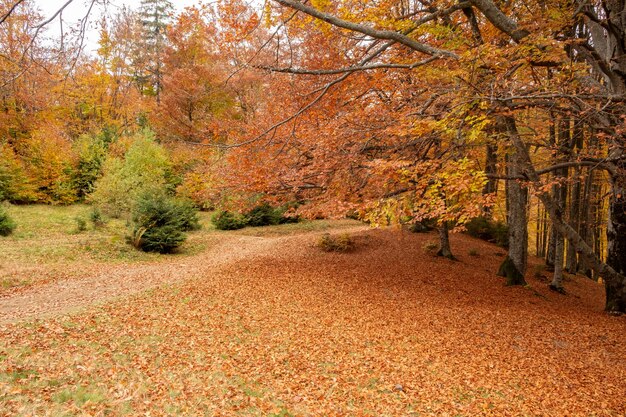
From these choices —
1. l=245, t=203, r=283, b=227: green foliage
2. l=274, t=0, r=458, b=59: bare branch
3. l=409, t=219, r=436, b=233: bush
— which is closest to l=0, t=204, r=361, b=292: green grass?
l=245, t=203, r=283, b=227: green foliage

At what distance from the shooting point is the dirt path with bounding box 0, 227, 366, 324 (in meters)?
5.98

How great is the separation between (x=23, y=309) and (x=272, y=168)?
5379 mm

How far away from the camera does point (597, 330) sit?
6527 millimetres

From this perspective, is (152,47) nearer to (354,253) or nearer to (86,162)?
(86,162)

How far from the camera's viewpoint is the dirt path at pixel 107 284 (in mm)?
5977

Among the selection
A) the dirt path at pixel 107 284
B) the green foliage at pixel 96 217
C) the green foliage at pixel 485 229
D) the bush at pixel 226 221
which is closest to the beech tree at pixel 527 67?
Result: the dirt path at pixel 107 284

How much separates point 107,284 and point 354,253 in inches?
288

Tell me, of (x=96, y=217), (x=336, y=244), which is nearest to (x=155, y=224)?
(x=96, y=217)

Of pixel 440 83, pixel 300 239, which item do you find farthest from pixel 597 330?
pixel 300 239

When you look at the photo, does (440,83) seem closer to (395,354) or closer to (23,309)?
(395,354)

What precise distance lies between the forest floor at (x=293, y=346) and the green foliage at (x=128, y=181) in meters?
4.75

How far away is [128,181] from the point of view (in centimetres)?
1393

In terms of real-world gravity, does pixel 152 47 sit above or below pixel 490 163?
above

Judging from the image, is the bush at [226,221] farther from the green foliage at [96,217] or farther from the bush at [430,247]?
the bush at [430,247]
